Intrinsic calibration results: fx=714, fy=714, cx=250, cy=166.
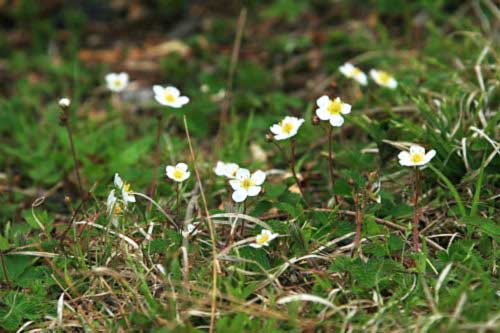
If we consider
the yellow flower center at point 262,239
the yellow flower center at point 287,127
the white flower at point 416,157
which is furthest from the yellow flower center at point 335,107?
the yellow flower center at point 262,239

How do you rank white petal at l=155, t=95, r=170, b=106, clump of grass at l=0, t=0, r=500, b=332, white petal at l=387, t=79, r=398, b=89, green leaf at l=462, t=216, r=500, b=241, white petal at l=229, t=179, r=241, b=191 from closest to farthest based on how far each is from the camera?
1. clump of grass at l=0, t=0, r=500, b=332
2. green leaf at l=462, t=216, r=500, b=241
3. white petal at l=229, t=179, r=241, b=191
4. white petal at l=155, t=95, r=170, b=106
5. white petal at l=387, t=79, r=398, b=89

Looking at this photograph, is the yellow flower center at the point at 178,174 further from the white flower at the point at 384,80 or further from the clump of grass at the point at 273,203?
the white flower at the point at 384,80

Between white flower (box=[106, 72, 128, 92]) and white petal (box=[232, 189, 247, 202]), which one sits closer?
white petal (box=[232, 189, 247, 202])

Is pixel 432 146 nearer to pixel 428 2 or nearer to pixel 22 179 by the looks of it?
pixel 428 2

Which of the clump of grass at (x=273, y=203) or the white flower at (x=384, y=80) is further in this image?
the white flower at (x=384, y=80)

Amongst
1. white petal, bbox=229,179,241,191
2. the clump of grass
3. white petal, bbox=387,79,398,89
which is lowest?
the clump of grass

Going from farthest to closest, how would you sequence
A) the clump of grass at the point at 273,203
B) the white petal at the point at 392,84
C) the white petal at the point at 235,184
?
the white petal at the point at 392,84 < the white petal at the point at 235,184 < the clump of grass at the point at 273,203

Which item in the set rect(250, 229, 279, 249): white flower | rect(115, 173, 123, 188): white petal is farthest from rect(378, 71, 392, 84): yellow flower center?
rect(115, 173, 123, 188): white petal

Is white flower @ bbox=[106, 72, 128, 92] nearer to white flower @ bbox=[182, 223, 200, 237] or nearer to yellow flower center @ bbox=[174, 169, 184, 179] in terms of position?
yellow flower center @ bbox=[174, 169, 184, 179]
